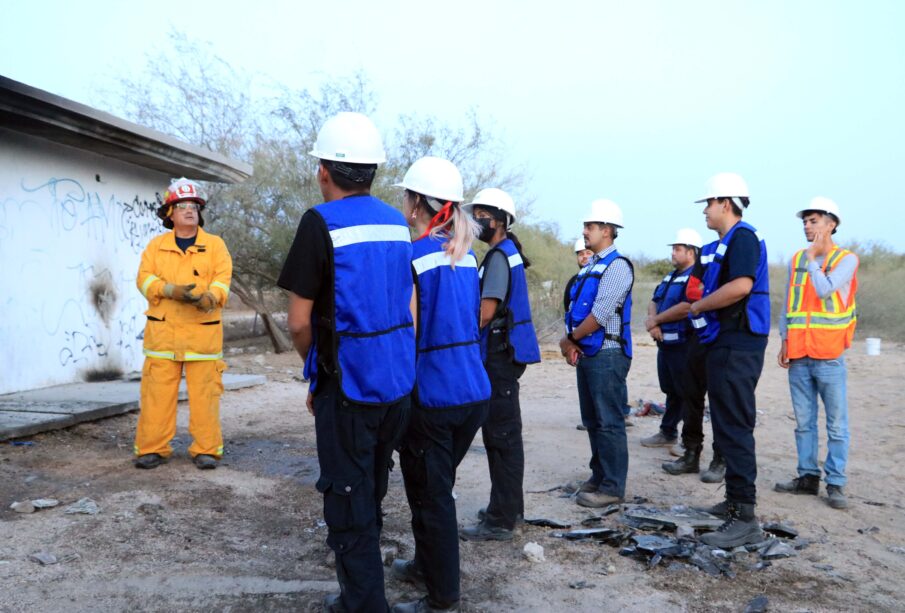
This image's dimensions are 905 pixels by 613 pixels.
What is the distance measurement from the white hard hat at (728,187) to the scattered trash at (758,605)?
8.15 feet

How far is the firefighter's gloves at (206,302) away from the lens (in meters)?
5.86

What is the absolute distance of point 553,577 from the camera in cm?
400

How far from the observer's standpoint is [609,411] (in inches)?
203

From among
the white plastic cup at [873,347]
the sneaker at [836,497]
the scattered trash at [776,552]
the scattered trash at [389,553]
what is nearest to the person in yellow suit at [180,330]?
the scattered trash at [389,553]

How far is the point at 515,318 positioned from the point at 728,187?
1.68 m

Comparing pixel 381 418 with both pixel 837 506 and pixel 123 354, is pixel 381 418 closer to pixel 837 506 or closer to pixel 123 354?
pixel 837 506

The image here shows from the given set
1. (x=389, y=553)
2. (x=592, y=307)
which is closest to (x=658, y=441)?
(x=592, y=307)

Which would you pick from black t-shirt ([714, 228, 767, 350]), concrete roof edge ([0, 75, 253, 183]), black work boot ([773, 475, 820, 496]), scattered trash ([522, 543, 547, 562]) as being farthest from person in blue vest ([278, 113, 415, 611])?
concrete roof edge ([0, 75, 253, 183])

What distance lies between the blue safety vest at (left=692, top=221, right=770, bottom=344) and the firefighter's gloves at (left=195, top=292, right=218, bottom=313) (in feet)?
12.1

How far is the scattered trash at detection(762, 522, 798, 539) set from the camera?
183 inches

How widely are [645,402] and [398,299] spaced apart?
7461 millimetres

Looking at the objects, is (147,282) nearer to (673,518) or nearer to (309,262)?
(309,262)

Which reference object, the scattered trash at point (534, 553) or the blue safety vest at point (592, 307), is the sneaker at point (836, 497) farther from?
the scattered trash at point (534, 553)

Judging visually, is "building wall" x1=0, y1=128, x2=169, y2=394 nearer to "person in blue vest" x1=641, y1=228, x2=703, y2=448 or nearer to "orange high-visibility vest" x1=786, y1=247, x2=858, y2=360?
"person in blue vest" x1=641, y1=228, x2=703, y2=448
